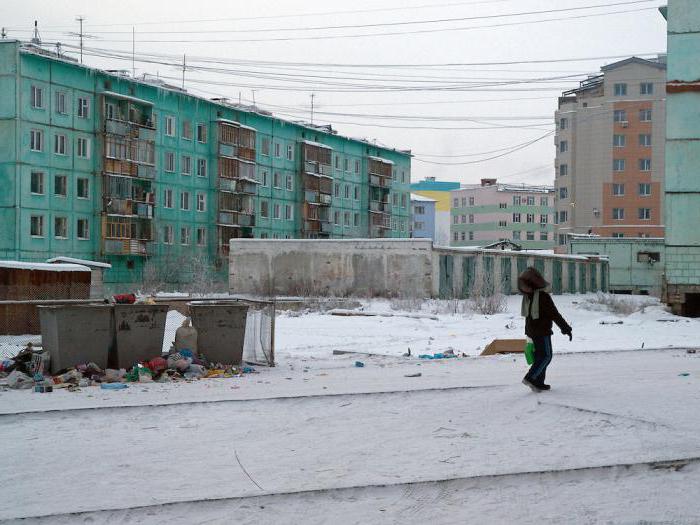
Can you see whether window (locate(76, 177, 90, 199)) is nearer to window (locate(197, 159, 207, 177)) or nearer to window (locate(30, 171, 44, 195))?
window (locate(30, 171, 44, 195))

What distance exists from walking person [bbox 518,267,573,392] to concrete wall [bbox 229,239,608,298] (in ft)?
115

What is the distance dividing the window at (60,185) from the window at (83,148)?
2264mm

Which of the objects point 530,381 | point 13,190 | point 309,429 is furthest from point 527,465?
point 13,190

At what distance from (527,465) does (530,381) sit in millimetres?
4019

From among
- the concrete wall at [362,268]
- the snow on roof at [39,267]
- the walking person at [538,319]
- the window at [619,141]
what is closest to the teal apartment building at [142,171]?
the concrete wall at [362,268]

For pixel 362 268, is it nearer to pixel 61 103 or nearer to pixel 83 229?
pixel 83 229

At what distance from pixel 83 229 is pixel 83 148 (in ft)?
17.5

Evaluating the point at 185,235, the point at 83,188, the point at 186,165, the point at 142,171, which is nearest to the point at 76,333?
the point at 83,188

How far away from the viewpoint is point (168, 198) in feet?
219

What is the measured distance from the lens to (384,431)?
9461 millimetres

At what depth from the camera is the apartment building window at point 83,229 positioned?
57.6 meters

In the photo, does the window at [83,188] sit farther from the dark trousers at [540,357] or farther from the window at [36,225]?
the dark trousers at [540,357]

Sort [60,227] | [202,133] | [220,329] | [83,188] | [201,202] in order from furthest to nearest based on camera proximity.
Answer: [201,202], [202,133], [83,188], [60,227], [220,329]

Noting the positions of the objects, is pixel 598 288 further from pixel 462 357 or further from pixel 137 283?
pixel 462 357
